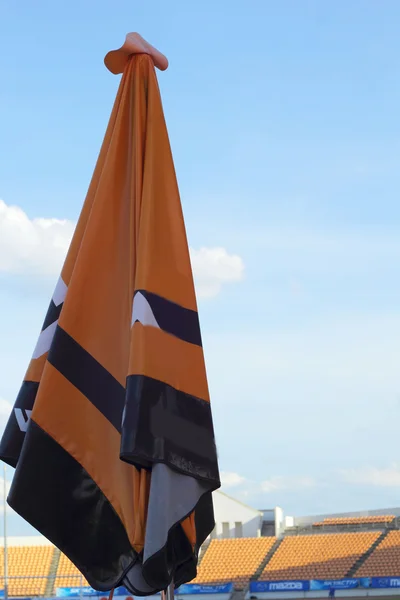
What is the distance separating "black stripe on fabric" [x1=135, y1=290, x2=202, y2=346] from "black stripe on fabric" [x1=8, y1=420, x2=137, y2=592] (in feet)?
1.54

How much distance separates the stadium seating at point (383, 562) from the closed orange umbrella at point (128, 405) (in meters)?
26.5

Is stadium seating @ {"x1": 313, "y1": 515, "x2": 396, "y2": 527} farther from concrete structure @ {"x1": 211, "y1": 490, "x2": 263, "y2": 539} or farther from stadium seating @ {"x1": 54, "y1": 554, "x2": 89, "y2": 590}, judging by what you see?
stadium seating @ {"x1": 54, "y1": 554, "x2": 89, "y2": 590}

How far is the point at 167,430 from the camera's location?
227 centimetres

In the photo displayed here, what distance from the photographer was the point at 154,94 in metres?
2.78

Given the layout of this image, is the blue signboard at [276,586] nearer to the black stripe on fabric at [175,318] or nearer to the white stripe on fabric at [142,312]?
the black stripe on fabric at [175,318]

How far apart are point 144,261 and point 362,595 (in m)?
26.5

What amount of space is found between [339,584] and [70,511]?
26481 millimetres

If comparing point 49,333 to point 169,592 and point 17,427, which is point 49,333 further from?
point 169,592

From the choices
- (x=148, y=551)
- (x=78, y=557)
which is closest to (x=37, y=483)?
(x=78, y=557)

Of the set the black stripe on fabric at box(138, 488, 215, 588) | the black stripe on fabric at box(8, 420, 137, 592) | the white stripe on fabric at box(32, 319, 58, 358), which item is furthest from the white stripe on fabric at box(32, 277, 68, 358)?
the black stripe on fabric at box(138, 488, 215, 588)

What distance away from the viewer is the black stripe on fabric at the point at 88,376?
8.20ft

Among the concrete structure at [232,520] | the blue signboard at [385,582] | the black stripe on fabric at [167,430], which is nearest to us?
the black stripe on fabric at [167,430]

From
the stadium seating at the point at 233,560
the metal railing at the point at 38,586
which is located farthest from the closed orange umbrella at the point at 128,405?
the metal railing at the point at 38,586

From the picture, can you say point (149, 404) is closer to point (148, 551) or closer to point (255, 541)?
point (148, 551)
